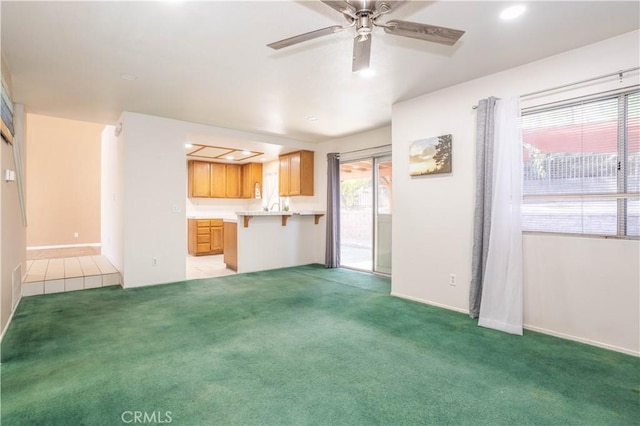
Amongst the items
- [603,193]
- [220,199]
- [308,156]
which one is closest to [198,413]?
[603,193]

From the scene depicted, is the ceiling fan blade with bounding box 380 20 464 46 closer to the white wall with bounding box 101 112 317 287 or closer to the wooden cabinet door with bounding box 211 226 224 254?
the white wall with bounding box 101 112 317 287

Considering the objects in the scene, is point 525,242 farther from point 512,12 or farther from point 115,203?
point 115,203

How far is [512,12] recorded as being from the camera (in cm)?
216

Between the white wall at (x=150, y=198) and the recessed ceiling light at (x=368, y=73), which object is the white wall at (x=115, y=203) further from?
the recessed ceiling light at (x=368, y=73)

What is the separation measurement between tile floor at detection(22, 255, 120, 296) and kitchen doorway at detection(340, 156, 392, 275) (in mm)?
3984

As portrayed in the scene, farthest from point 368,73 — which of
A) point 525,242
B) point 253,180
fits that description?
point 253,180

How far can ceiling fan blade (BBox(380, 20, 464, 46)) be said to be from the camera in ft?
6.12

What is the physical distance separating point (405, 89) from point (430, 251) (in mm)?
1918

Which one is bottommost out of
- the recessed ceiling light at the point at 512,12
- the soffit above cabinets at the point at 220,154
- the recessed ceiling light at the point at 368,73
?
the soffit above cabinets at the point at 220,154

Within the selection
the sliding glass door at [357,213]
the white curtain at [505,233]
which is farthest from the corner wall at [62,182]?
the white curtain at [505,233]

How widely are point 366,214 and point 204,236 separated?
13.1 feet

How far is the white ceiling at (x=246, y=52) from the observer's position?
2.17 m

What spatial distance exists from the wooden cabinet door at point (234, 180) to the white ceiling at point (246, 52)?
12.9 feet

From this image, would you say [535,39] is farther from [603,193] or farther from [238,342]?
[238,342]
